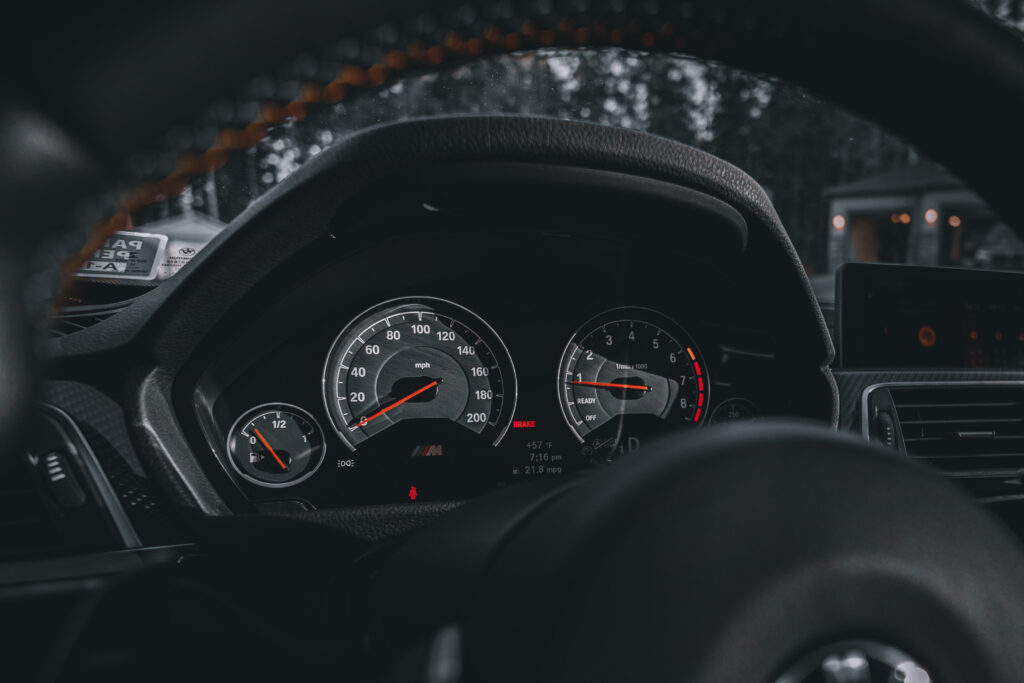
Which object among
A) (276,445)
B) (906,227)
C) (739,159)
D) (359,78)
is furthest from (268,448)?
(906,227)

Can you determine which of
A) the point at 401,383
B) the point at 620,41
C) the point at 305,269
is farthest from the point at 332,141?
the point at 620,41

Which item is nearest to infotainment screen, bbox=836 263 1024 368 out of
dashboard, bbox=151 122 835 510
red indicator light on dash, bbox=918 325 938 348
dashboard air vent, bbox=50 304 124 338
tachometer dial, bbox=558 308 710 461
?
red indicator light on dash, bbox=918 325 938 348

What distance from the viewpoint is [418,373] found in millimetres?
2354

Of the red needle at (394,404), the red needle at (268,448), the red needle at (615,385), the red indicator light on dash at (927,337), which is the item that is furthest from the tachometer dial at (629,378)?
the red needle at (268,448)

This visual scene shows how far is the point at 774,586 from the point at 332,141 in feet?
4.30

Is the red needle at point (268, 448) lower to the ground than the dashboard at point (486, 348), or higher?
lower

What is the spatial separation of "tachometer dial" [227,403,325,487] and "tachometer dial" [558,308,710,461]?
2.24 ft

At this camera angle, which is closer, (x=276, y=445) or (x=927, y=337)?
(x=276, y=445)

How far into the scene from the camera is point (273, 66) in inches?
19.8

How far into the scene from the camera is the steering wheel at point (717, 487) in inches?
18.8

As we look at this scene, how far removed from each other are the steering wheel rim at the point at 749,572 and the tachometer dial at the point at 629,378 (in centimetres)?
157

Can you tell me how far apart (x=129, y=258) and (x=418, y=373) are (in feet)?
2.51

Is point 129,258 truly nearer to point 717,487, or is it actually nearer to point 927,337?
point 717,487

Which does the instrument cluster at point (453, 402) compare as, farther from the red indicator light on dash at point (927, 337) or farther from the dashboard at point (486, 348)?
the red indicator light on dash at point (927, 337)
